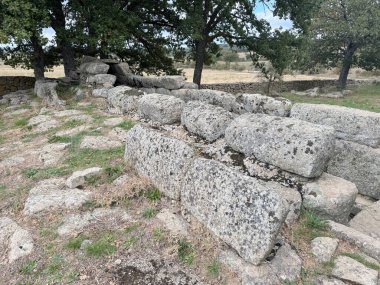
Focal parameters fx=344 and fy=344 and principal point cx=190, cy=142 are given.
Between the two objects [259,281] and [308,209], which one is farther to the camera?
[308,209]

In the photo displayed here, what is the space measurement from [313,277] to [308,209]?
1.22 meters

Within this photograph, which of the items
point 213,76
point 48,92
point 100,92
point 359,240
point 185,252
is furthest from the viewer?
point 213,76

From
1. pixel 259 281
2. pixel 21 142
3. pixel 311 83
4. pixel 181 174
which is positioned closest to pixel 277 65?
pixel 21 142

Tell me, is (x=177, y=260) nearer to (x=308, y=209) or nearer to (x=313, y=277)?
(x=313, y=277)

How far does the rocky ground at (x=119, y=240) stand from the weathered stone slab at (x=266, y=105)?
2587mm

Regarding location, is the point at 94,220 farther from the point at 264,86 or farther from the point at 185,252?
the point at 264,86

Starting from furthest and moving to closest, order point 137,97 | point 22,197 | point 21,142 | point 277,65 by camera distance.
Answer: point 277,65 < point 137,97 < point 21,142 < point 22,197

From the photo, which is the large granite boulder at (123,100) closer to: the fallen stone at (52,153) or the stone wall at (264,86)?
the fallen stone at (52,153)

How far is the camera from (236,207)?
4312 millimetres

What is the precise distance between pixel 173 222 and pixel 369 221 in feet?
11.1

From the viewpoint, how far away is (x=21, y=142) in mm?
9273

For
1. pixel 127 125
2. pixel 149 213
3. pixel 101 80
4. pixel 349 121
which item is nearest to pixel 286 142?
pixel 349 121

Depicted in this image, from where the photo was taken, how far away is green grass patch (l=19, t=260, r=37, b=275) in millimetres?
4230

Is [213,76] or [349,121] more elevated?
[349,121]
